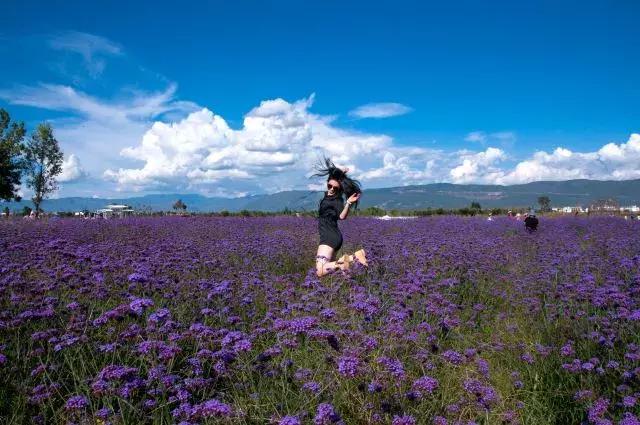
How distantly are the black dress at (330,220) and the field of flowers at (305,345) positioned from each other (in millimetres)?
1088

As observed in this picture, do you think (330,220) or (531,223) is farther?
(531,223)

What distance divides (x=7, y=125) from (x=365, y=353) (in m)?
44.6

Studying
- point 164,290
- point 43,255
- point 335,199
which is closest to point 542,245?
point 335,199

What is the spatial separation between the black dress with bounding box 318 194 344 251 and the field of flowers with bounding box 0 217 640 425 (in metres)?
1.09

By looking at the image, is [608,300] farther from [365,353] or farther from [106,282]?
[106,282]

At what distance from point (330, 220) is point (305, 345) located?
14.6 ft

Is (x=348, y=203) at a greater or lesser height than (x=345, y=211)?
greater

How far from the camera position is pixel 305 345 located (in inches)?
133

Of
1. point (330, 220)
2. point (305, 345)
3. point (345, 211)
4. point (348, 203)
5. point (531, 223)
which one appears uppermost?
point (348, 203)

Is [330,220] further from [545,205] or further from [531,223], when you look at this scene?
[545,205]

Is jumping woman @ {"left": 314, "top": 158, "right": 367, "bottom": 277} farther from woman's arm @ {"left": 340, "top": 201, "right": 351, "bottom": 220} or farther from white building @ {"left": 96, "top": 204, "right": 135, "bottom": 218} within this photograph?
white building @ {"left": 96, "top": 204, "right": 135, "bottom": 218}

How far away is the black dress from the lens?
25.0 feet

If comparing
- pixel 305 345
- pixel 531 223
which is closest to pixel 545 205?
pixel 531 223

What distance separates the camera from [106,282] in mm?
4637
